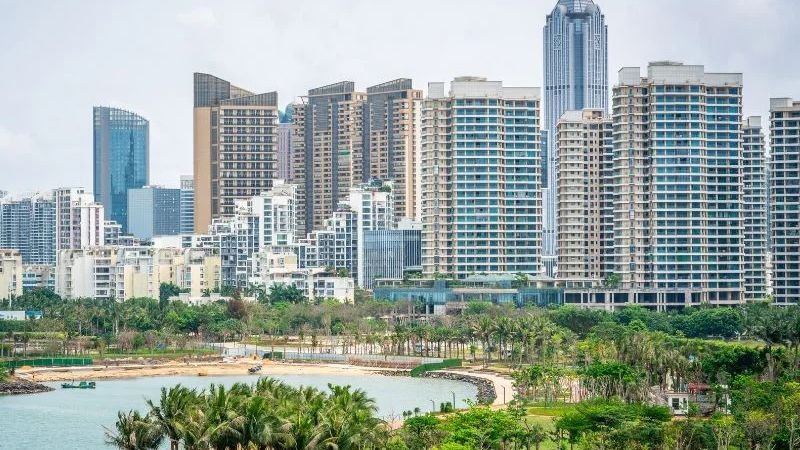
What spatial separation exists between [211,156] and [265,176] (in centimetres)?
654

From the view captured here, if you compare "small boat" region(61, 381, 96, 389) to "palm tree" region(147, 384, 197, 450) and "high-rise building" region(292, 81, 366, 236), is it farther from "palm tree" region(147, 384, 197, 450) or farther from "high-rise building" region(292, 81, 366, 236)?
"high-rise building" region(292, 81, 366, 236)

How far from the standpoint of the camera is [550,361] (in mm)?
85875

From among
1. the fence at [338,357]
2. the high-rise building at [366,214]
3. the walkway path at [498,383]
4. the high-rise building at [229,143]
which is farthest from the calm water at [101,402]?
the high-rise building at [229,143]

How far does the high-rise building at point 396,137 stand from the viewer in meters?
164

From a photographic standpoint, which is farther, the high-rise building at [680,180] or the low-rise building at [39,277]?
the low-rise building at [39,277]

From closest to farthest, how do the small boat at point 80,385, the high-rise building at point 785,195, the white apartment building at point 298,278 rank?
the small boat at point 80,385 → the high-rise building at point 785,195 → the white apartment building at point 298,278

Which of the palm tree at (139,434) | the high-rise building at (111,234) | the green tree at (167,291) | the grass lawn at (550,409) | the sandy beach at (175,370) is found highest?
the high-rise building at (111,234)

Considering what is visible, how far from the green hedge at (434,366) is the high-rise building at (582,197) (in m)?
33.2

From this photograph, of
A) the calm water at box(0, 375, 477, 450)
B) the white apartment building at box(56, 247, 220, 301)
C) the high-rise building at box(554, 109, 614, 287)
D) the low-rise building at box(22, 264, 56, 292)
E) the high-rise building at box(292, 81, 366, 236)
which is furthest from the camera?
the high-rise building at box(292, 81, 366, 236)

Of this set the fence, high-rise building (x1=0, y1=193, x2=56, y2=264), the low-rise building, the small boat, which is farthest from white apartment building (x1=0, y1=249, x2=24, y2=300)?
the small boat

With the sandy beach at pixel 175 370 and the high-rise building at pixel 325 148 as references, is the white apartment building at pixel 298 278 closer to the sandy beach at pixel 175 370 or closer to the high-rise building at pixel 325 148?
the high-rise building at pixel 325 148

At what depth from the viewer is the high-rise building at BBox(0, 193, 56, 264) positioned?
188125 millimetres

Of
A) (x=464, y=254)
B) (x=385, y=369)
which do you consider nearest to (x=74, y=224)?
(x=464, y=254)

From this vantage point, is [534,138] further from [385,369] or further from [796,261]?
[385,369]
